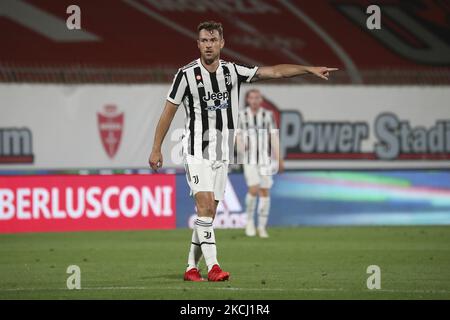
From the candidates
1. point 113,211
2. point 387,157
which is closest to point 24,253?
point 113,211

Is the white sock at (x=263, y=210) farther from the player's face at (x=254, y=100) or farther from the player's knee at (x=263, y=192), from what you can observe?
the player's face at (x=254, y=100)

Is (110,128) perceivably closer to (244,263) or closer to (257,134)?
(257,134)

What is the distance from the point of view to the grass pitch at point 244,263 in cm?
959

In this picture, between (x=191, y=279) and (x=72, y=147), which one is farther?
(x=72, y=147)

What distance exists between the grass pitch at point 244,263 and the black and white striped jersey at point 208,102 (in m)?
1.33

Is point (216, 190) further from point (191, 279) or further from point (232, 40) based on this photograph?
point (232, 40)

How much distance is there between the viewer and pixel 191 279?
10.4 metres

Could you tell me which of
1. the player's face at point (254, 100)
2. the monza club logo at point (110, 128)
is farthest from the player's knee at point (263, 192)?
the monza club logo at point (110, 128)

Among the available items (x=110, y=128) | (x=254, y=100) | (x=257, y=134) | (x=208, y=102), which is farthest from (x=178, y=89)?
(x=110, y=128)

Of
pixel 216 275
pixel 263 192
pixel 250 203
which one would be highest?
pixel 263 192

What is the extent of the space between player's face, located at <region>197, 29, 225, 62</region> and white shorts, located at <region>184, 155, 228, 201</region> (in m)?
0.99

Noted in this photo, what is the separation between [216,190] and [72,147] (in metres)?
10.1

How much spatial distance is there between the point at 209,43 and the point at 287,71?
0.79 metres

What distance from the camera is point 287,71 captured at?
33.9ft
